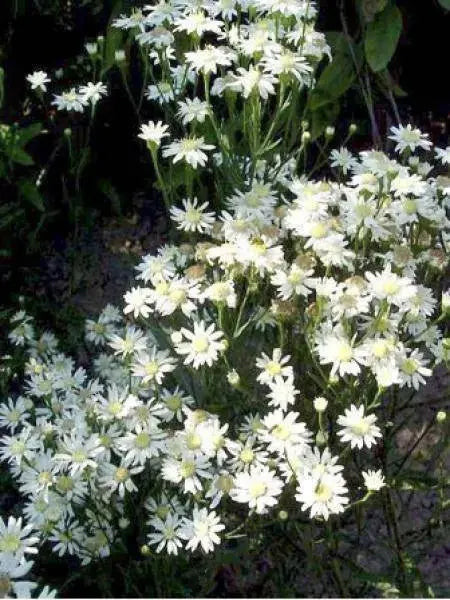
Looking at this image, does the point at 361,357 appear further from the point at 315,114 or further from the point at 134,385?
the point at 315,114

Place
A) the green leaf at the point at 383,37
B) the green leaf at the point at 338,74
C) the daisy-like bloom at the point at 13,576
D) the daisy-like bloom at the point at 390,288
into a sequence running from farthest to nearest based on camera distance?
the green leaf at the point at 338,74 < the green leaf at the point at 383,37 < the daisy-like bloom at the point at 390,288 < the daisy-like bloom at the point at 13,576

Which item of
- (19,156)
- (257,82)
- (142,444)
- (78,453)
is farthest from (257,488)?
(19,156)

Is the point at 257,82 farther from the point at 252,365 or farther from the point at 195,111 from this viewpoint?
the point at 252,365

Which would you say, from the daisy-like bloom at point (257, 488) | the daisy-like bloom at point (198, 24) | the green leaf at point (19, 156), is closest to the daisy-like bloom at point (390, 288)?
the daisy-like bloom at point (257, 488)

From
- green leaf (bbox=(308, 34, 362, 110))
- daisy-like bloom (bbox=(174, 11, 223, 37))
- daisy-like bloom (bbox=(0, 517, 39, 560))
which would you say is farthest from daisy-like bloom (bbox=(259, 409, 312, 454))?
green leaf (bbox=(308, 34, 362, 110))

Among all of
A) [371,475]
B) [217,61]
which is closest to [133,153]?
[217,61]

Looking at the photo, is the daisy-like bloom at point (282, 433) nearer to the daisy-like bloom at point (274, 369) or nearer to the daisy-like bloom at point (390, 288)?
the daisy-like bloom at point (274, 369)

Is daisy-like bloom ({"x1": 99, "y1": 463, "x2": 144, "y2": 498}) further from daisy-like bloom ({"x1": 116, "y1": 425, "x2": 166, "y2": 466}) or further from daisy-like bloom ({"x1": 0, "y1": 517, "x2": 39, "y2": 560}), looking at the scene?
daisy-like bloom ({"x1": 0, "y1": 517, "x2": 39, "y2": 560})
